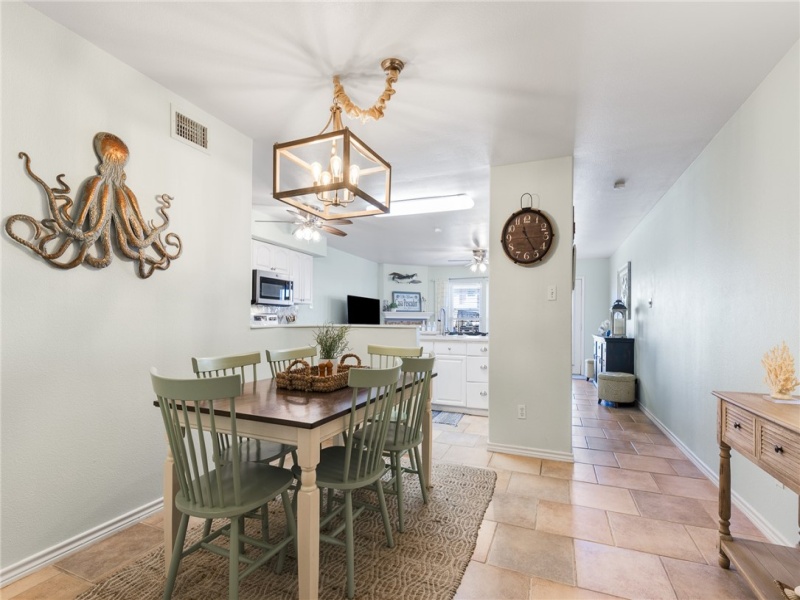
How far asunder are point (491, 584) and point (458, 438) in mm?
2103

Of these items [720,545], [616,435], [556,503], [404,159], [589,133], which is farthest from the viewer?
[616,435]

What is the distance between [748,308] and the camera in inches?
93.3

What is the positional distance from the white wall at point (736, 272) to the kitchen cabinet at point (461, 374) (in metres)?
1.83

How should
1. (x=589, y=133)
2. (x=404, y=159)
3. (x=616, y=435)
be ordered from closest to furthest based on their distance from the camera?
(x=589, y=133) < (x=404, y=159) < (x=616, y=435)

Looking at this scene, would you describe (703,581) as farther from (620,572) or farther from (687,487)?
(687,487)

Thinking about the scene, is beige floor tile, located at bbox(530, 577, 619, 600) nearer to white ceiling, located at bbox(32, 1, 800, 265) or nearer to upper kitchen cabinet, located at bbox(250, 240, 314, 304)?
white ceiling, located at bbox(32, 1, 800, 265)

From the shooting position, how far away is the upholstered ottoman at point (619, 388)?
17.3 ft

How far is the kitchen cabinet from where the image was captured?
4.75 m

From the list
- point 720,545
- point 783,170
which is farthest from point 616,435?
point 783,170

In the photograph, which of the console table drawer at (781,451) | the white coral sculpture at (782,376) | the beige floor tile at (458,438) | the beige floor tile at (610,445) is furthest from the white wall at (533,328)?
the console table drawer at (781,451)

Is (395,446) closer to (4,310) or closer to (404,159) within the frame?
(4,310)

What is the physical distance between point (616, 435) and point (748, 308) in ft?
7.01

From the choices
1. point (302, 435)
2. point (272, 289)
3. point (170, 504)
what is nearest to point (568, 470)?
point (302, 435)

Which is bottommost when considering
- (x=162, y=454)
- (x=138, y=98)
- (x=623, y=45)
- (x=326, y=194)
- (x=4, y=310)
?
(x=162, y=454)
